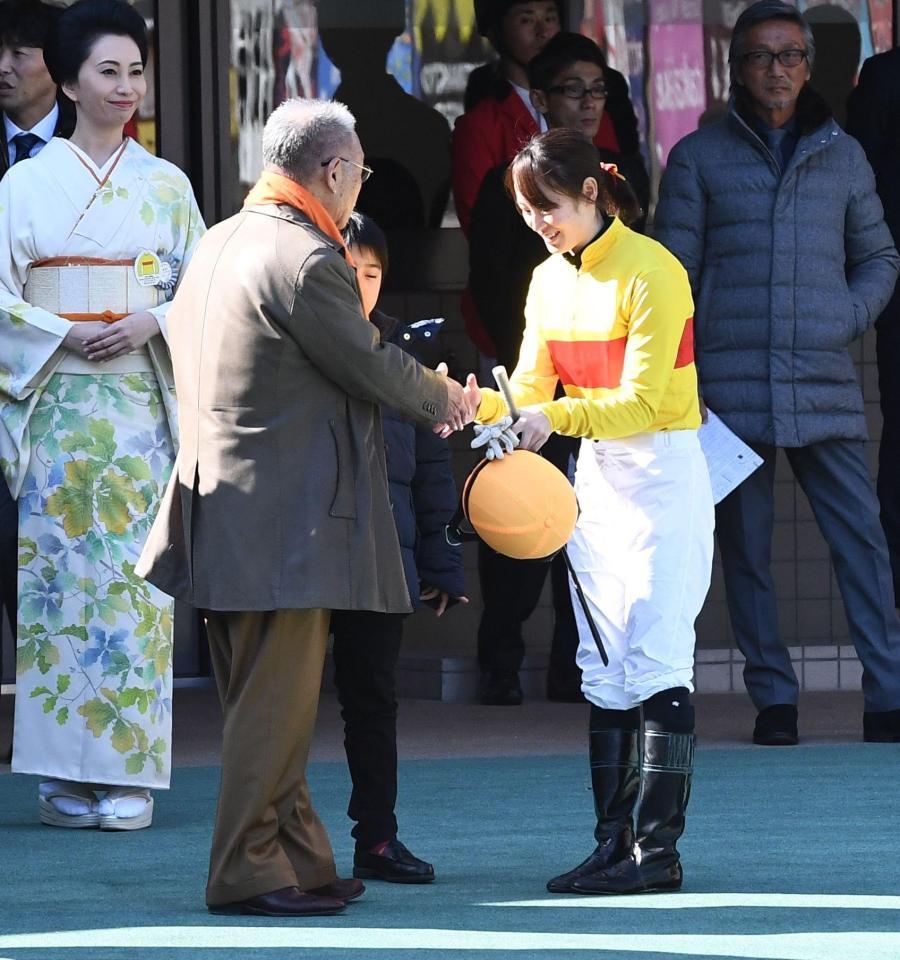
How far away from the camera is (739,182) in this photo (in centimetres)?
678

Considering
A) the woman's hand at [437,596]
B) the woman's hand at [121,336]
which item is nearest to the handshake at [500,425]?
the woman's hand at [437,596]

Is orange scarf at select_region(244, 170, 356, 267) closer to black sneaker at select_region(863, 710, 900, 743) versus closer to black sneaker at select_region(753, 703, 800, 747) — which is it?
black sneaker at select_region(753, 703, 800, 747)

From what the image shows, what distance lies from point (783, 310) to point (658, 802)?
7.81 ft

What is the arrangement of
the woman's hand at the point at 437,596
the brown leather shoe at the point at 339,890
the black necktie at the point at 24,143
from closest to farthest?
1. the brown leather shoe at the point at 339,890
2. the woman's hand at the point at 437,596
3. the black necktie at the point at 24,143

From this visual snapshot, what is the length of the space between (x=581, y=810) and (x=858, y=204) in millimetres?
2095

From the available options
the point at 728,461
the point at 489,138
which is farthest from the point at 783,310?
the point at 489,138

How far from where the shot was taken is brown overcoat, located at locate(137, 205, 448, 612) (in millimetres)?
4387

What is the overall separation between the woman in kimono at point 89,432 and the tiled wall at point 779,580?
2.65 meters

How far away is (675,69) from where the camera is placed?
8.62 metres

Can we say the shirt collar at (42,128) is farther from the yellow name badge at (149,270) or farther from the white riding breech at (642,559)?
the white riding breech at (642,559)

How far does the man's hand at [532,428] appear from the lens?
14.9 feet

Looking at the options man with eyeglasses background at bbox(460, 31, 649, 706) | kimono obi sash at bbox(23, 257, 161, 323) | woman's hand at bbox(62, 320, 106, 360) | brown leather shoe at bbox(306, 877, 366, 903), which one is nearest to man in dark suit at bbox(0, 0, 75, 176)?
kimono obi sash at bbox(23, 257, 161, 323)

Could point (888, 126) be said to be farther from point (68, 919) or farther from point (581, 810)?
point (68, 919)

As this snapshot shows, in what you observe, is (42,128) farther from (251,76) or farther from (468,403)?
(468,403)
